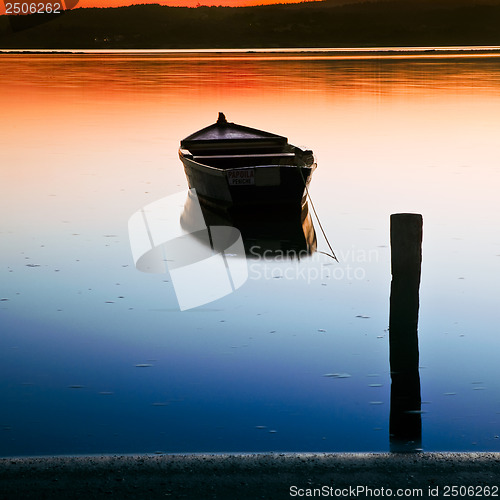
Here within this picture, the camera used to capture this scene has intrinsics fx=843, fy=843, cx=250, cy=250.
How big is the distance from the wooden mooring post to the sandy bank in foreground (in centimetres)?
105

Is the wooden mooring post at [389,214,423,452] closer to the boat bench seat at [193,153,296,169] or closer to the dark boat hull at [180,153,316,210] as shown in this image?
the dark boat hull at [180,153,316,210]

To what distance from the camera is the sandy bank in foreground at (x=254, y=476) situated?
5031 mm

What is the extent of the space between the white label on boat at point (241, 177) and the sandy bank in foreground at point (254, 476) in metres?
9.18

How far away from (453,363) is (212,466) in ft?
12.8

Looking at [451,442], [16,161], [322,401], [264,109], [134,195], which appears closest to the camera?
[451,442]

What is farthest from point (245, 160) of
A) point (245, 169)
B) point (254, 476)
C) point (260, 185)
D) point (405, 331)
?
point (254, 476)

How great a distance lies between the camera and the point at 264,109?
4375cm

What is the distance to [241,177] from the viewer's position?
47.4ft

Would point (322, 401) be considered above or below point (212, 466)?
below

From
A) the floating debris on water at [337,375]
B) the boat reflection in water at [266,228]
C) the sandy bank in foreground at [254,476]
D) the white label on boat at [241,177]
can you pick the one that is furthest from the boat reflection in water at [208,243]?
the sandy bank in foreground at [254,476]

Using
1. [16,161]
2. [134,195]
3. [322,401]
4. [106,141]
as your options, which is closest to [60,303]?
[322,401]

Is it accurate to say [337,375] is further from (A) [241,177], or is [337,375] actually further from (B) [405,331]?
(A) [241,177]

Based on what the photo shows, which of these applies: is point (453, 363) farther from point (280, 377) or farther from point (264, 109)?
point (264, 109)

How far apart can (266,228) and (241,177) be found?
1026mm
